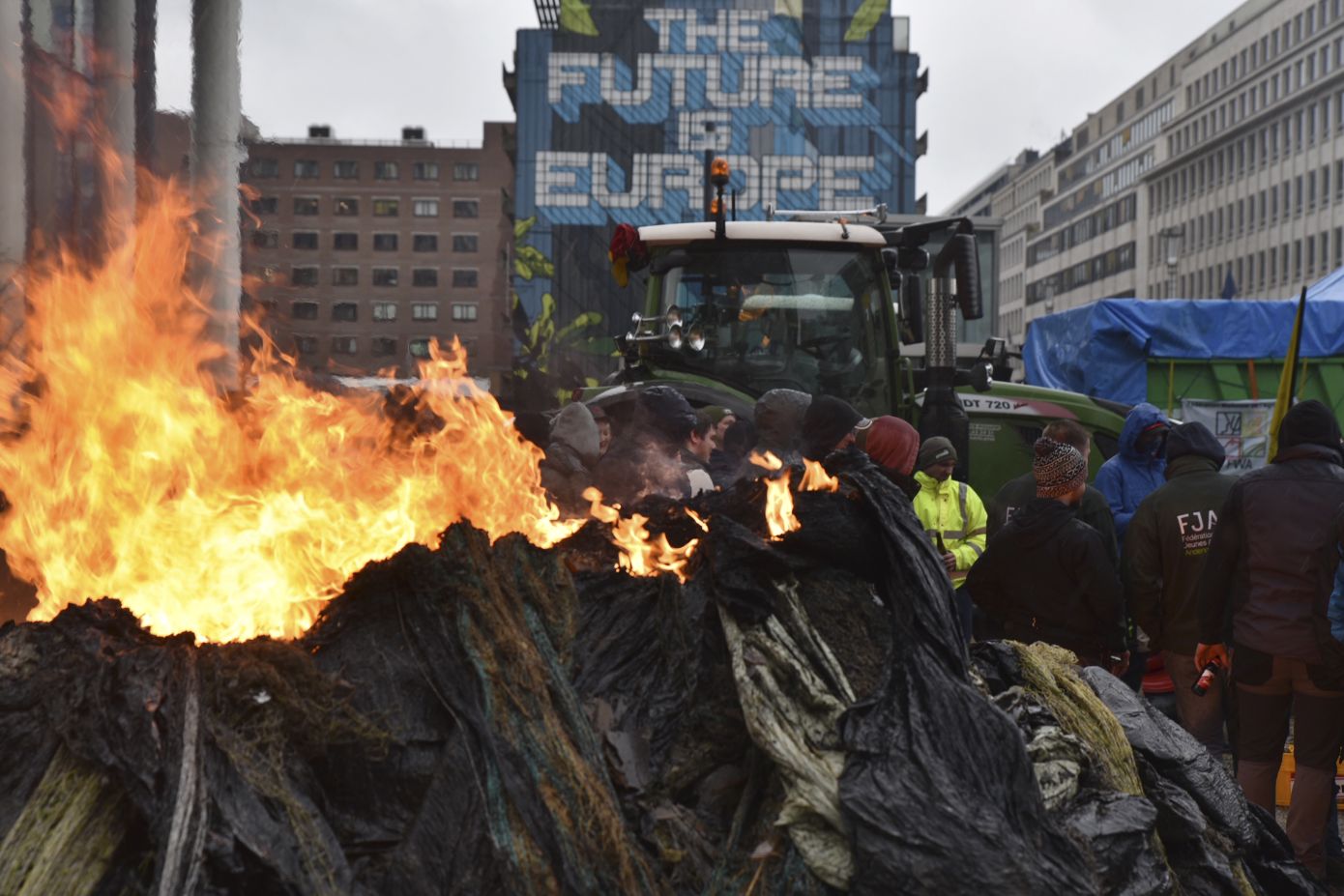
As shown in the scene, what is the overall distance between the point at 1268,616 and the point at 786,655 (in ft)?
8.94

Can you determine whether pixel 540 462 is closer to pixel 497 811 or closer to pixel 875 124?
pixel 497 811

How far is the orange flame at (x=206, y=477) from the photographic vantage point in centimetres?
378

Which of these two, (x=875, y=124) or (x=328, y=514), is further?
(x=875, y=124)

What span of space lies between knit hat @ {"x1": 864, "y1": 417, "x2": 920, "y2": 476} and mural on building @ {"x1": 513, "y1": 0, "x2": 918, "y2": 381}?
64309 mm

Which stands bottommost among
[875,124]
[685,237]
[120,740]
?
[120,740]

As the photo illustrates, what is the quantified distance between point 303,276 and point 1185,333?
9.64 metres

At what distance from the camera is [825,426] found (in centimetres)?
514

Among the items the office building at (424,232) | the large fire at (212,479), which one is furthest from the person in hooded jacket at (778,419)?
the office building at (424,232)

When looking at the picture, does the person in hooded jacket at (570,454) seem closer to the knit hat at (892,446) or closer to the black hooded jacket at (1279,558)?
the knit hat at (892,446)

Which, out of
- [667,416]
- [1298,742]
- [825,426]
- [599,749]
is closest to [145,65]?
[667,416]

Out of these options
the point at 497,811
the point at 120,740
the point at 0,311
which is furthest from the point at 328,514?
the point at 0,311

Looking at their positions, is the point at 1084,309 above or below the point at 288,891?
above

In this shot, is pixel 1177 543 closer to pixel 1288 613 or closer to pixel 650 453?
pixel 1288 613

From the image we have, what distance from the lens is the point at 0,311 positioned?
5.63m
